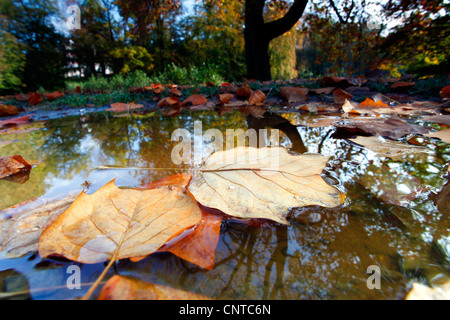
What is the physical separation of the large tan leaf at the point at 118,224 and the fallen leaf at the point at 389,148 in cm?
68

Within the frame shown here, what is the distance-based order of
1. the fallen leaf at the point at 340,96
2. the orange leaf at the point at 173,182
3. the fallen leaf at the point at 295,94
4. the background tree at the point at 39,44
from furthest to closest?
the background tree at the point at 39,44, the fallen leaf at the point at 295,94, the fallen leaf at the point at 340,96, the orange leaf at the point at 173,182

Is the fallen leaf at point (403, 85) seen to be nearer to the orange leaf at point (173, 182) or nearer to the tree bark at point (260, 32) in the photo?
the orange leaf at point (173, 182)

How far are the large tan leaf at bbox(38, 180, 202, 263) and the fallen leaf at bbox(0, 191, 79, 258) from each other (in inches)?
2.3

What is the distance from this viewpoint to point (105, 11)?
1268 centimetres

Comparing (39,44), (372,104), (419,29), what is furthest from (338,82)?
(39,44)

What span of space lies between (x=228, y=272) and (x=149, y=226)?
0.16 m

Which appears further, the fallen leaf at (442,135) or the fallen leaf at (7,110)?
the fallen leaf at (7,110)

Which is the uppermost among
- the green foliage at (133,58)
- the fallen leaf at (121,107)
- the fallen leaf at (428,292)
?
the green foliage at (133,58)

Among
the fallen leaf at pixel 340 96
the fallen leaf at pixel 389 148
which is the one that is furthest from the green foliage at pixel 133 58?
the fallen leaf at pixel 389 148

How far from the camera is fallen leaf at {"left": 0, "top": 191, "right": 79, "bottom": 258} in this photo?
366mm

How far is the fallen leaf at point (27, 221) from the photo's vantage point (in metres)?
0.37

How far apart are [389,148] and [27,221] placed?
1.03m

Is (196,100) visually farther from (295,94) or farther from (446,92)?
(446,92)

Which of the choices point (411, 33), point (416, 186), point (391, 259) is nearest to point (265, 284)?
point (391, 259)
